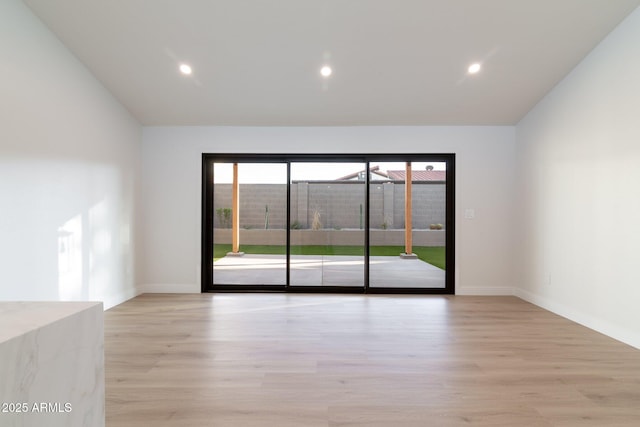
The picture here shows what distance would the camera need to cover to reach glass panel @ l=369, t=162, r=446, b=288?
17.6ft

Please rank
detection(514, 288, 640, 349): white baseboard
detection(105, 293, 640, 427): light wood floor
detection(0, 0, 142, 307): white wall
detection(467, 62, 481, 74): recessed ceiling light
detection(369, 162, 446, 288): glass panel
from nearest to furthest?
1. detection(105, 293, 640, 427): light wood floor
2. detection(0, 0, 142, 307): white wall
3. detection(514, 288, 640, 349): white baseboard
4. detection(467, 62, 481, 74): recessed ceiling light
5. detection(369, 162, 446, 288): glass panel

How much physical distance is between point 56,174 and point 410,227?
4.47 meters

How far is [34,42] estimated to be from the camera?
329 cm

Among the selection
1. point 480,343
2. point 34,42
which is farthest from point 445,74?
point 34,42

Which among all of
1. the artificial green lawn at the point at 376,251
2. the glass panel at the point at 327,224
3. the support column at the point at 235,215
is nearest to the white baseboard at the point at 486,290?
the artificial green lawn at the point at 376,251

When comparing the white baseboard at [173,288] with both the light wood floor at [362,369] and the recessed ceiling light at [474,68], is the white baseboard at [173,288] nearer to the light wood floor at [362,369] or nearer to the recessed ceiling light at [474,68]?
the light wood floor at [362,369]

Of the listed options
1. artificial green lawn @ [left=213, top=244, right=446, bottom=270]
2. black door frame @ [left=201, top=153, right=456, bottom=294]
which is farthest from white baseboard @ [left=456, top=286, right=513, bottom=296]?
artificial green lawn @ [left=213, top=244, right=446, bottom=270]

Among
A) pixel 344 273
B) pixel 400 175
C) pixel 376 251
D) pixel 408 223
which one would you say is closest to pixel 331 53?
pixel 400 175

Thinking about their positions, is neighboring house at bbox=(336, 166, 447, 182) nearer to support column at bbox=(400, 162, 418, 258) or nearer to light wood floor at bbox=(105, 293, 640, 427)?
support column at bbox=(400, 162, 418, 258)

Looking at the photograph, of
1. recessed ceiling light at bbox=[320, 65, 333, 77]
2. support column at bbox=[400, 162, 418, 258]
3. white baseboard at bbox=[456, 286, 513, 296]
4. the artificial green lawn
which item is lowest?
white baseboard at bbox=[456, 286, 513, 296]

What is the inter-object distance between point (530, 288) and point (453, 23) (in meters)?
3.57

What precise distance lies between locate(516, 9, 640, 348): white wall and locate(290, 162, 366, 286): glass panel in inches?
93.0

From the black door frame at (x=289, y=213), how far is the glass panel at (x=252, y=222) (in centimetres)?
7

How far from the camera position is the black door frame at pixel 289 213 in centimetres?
530
